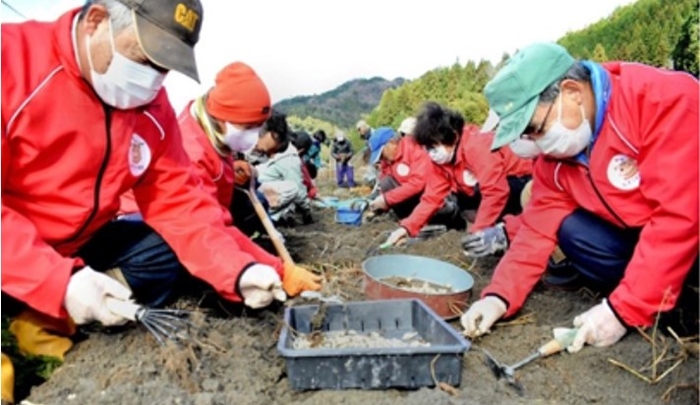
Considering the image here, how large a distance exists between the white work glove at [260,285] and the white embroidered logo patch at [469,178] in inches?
113

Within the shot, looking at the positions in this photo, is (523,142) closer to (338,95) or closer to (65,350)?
(65,350)

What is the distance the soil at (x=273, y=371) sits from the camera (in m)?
1.89

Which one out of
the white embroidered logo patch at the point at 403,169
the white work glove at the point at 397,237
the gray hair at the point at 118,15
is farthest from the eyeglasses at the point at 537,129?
the white embroidered logo patch at the point at 403,169

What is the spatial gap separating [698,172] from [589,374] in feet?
2.63

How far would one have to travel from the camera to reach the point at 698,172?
6.95ft

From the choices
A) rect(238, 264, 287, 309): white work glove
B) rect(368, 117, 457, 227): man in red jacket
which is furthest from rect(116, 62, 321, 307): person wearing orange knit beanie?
rect(368, 117, 457, 227): man in red jacket

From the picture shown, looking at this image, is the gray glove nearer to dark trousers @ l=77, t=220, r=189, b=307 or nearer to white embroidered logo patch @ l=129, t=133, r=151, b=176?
dark trousers @ l=77, t=220, r=189, b=307

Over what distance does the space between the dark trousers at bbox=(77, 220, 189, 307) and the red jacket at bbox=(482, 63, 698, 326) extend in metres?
1.47

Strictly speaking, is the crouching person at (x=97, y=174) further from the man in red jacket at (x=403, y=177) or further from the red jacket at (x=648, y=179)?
the man in red jacket at (x=403, y=177)

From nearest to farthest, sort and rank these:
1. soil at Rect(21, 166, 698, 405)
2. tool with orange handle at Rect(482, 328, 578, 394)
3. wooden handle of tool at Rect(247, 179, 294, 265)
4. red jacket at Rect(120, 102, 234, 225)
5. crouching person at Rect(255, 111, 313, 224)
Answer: soil at Rect(21, 166, 698, 405), tool with orange handle at Rect(482, 328, 578, 394), red jacket at Rect(120, 102, 234, 225), wooden handle of tool at Rect(247, 179, 294, 265), crouching person at Rect(255, 111, 313, 224)

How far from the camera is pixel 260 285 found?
2.36 m

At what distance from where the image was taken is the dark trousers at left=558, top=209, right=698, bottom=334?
241cm

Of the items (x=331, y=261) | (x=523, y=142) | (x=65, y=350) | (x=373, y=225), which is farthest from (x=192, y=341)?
(x=373, y=225)

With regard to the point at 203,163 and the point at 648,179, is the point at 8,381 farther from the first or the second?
the point at 648,179
